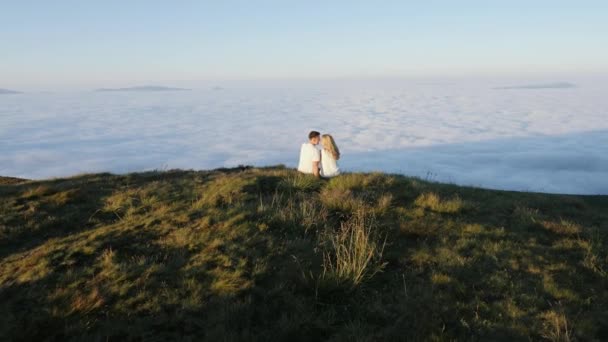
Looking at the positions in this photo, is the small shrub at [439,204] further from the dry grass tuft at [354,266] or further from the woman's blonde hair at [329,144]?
the woman's blonde hair at [329,144]

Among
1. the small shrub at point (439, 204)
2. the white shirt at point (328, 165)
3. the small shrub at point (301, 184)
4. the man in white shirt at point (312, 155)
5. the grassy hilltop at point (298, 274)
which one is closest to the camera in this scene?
the grassy hilltop at point (298, 274)

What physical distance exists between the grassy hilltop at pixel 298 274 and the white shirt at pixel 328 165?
2860mm

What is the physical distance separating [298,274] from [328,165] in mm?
6339

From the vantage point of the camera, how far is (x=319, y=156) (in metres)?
10.7

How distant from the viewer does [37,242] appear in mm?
6652

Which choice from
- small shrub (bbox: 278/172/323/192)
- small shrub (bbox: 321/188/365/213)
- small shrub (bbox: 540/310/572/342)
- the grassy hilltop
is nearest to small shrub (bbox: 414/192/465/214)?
the grassy hilltop

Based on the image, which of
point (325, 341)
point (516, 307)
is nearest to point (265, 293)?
point (325, 341)

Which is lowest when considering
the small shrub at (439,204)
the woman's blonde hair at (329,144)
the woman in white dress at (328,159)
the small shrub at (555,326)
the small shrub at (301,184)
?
the small shrub at (555,326)

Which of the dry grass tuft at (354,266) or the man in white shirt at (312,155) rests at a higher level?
the man in white shirt at (312,155)

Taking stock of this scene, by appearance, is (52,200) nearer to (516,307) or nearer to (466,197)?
(516,307)

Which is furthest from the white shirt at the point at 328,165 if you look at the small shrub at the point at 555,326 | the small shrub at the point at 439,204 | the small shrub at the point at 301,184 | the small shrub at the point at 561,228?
the small shrub at the point at 555,326

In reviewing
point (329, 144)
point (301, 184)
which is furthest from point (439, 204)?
point (329, 144)

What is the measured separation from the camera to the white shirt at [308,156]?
10.6m

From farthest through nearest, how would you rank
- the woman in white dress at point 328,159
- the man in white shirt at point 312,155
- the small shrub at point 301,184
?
the woman in white dress at point 328,159, the man in white shirt at point 312,155, the small shrub at point 301,184
